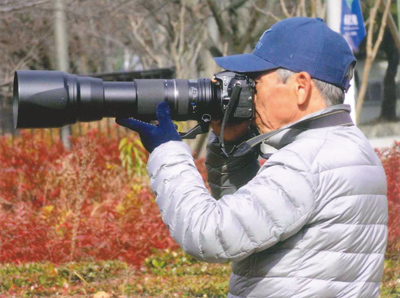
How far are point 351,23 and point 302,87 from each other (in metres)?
2.84

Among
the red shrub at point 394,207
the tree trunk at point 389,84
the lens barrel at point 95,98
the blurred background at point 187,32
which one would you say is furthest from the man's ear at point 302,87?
the tree trunk at point 389,84

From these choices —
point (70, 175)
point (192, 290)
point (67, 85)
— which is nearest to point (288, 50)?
point (67, 85)

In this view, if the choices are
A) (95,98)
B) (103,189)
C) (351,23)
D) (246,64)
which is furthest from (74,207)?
(246,64)

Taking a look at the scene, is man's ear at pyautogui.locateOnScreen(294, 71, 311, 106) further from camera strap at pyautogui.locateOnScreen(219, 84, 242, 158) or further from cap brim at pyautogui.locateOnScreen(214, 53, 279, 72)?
camera strap at pyautogui.locateOnScreen(219, 84, 242, 158)

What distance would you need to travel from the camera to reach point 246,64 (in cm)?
217

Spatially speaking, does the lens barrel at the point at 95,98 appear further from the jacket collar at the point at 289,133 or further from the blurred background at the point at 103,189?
the blurred background at the point at 103,189

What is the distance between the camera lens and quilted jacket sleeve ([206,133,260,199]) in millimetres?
2570

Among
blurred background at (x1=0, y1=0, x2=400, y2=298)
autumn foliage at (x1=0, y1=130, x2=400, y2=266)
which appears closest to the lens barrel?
blurred background at (x1=0, y1=0, x2=400, y2=298)

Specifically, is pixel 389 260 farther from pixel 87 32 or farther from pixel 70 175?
pixel 87 32

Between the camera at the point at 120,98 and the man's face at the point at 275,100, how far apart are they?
0.06 m

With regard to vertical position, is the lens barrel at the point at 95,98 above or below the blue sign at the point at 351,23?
below

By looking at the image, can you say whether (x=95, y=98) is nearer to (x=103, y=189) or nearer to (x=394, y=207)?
(x=394, y=207)

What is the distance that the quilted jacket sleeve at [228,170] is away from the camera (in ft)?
8.43

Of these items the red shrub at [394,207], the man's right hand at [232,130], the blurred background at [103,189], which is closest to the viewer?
the man's right hand at [232,130]
